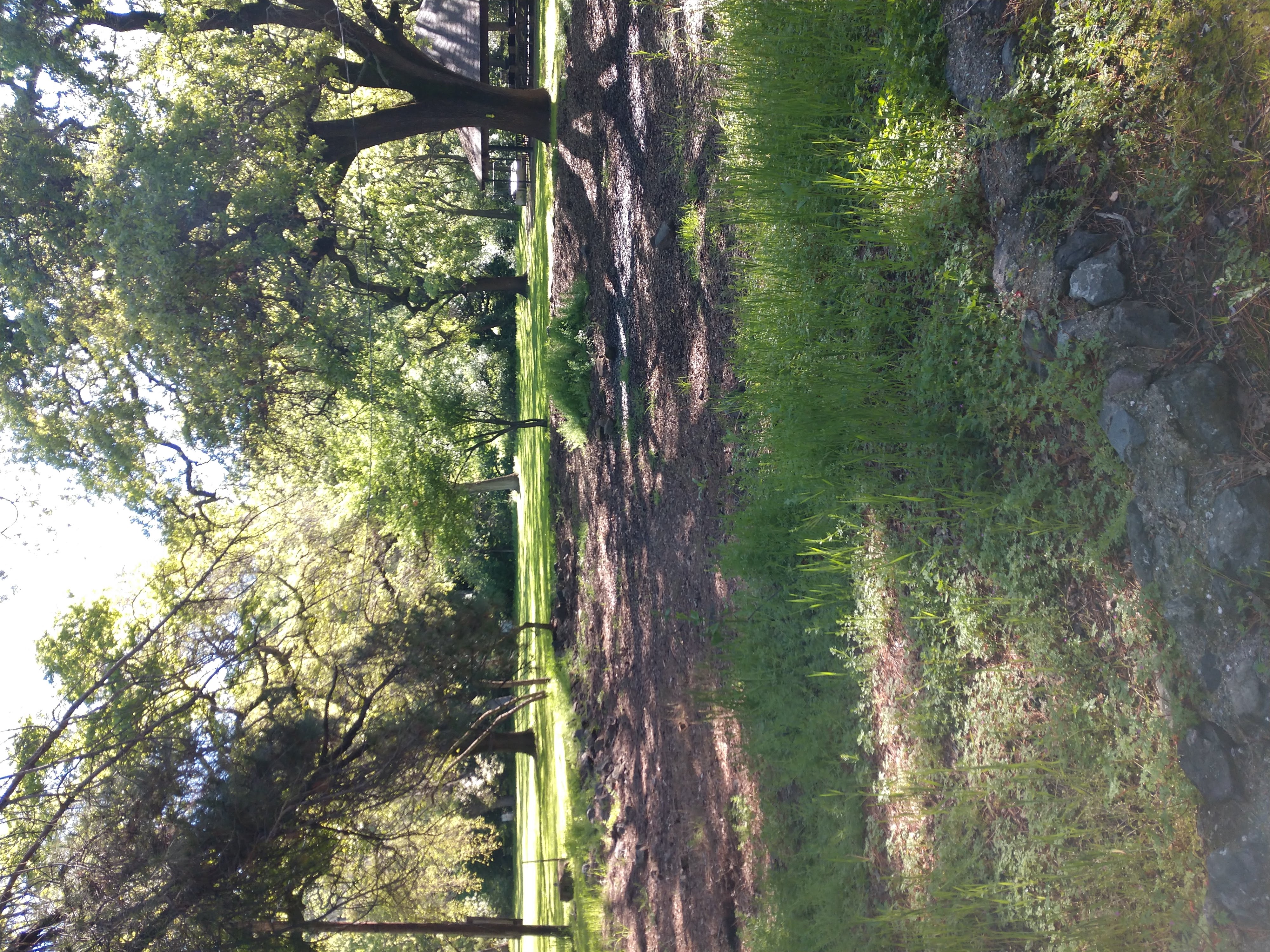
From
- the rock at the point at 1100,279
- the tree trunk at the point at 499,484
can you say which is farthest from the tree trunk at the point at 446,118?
the rock at the point at 1100,279

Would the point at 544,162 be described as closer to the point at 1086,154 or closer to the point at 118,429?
the point at 118,429

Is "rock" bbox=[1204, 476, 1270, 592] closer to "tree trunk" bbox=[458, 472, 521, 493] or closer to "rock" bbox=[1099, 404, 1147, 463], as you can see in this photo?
"rock" bbox=[1099, 404, 1147, 463]

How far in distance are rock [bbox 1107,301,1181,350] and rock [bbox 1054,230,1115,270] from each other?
0.26m

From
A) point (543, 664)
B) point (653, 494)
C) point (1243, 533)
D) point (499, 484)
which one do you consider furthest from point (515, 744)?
point (1243, 533)

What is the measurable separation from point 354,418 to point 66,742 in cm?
811

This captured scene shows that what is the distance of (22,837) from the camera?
20.7ft

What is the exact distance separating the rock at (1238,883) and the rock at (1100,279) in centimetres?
189

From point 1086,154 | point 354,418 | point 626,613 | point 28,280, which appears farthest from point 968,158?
point 354,418

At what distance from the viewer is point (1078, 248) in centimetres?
320

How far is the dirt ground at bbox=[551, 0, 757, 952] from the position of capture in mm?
6422

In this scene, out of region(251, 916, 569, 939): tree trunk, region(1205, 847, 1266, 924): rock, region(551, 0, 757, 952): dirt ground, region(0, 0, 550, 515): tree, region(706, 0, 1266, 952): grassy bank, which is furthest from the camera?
region(0, 0, 550, 515): tree

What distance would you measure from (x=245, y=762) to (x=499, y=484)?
1320 centimetres

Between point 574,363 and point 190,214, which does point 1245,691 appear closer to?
point 574,363

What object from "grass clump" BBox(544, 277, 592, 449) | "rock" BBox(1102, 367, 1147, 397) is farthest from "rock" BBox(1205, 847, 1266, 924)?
"grass clump" BBox(544, 277, 592, 449)
